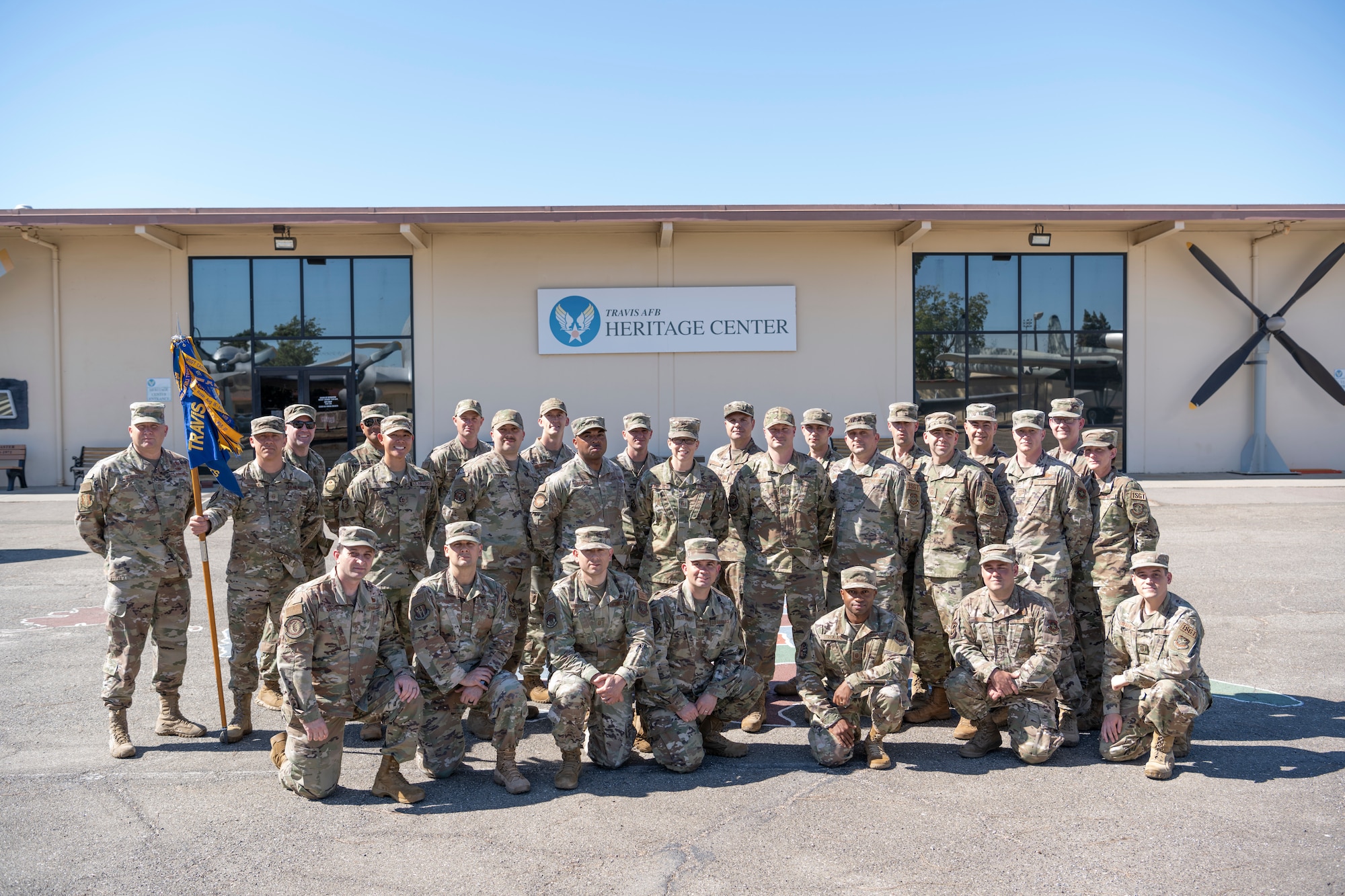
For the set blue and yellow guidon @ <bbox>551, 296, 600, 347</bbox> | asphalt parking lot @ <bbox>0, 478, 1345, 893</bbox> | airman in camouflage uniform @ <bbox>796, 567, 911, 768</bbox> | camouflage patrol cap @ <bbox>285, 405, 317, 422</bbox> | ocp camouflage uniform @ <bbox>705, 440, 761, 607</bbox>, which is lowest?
asphalt parking lot @ <bbox>0, 478, 1345, 893</bbox>

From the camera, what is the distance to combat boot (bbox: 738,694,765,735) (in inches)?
224

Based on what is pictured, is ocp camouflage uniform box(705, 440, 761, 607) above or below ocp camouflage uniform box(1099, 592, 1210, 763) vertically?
above

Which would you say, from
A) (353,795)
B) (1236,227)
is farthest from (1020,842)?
(1236,227)

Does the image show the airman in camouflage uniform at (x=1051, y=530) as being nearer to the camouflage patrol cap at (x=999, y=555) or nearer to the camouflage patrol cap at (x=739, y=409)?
the camouflage patrol cap at (x=999, y=555)

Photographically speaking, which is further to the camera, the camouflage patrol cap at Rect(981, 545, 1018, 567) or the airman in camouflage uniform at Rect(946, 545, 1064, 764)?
the camouflage patrol cap at Rect(981, 545, 1018, 567)

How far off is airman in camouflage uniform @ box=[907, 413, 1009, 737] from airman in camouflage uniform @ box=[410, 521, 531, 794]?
273cm

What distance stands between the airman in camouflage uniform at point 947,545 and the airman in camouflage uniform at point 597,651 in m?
2.00

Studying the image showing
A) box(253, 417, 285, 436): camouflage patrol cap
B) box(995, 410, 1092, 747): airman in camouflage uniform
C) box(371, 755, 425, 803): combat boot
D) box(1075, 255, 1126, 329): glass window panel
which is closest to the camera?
box(371, 755, 425, 803): combat boot

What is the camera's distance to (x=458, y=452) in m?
7.34

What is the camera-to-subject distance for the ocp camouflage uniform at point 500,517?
6402mm

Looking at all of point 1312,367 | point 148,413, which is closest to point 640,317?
point 148,413

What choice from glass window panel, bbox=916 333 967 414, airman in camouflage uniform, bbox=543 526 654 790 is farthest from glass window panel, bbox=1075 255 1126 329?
airman in camouflage uniform, bbox=543 526 654 790

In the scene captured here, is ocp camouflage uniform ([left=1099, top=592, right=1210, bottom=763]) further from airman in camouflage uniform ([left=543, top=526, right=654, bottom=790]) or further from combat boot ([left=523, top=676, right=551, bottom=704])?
combat boot ([left=523, top=676, right=551, bottom=704])

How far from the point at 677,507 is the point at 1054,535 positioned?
2.44 meters
